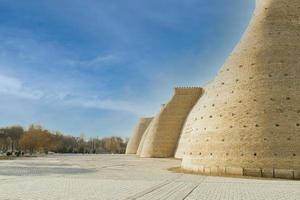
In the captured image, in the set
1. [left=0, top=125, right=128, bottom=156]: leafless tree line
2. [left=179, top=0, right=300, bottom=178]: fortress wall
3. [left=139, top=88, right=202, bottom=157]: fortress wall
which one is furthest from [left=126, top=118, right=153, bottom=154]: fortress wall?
[left=179, top=0, right=300, bottom=178]: fortress wall

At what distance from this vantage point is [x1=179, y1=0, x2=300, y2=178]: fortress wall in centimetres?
1912

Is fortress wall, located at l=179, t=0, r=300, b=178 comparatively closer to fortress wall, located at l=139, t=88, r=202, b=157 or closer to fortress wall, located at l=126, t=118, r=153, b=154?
fortress wall, located at l=139, t=88, r=202, b=157

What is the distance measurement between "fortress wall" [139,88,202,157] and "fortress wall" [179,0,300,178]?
89.4 ft

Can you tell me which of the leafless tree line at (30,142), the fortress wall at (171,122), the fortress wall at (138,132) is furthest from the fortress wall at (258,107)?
the fortress wall at (138,132)

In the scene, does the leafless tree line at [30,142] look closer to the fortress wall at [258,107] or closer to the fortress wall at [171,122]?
the fortress wall at [171,122]

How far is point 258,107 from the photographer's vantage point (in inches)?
799

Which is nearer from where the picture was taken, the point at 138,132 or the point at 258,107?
the point at 258,107

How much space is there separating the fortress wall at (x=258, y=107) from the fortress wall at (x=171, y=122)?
2724 centimetres

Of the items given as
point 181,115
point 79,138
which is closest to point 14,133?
point 181,115

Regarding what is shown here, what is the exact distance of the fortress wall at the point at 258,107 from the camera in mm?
19125

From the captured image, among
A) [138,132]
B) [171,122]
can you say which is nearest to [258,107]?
[171,122]

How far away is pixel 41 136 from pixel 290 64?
62.7 metres

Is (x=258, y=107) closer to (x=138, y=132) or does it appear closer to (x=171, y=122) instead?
(x=171, y=122)

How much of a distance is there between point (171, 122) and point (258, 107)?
3156 cm
